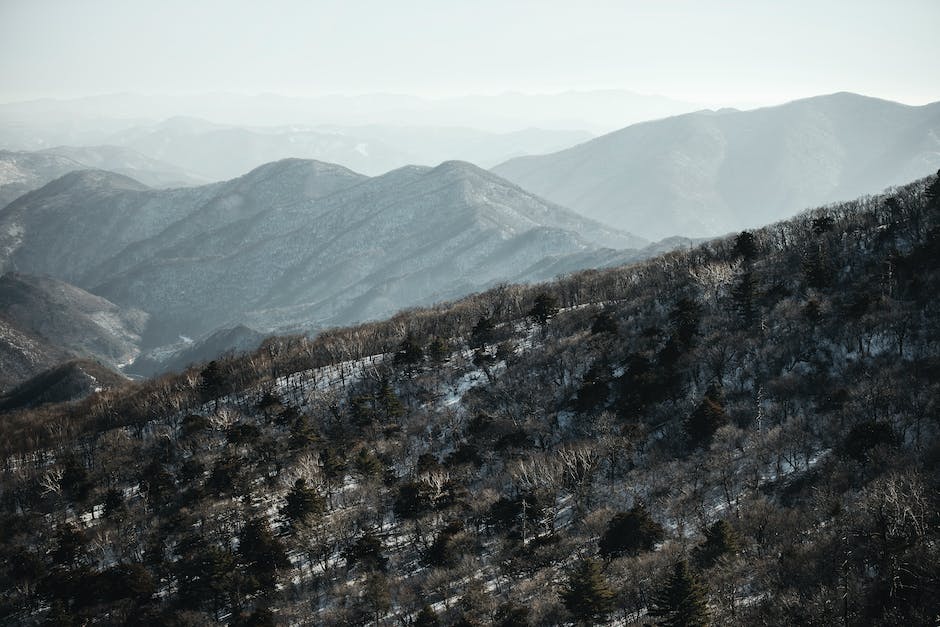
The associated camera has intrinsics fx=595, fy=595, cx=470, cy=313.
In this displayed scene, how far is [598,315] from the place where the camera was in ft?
207

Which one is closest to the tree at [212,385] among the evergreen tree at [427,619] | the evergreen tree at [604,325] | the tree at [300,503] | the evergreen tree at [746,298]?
the tree at [300,503]

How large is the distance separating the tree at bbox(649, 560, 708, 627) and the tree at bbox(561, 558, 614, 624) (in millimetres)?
3774

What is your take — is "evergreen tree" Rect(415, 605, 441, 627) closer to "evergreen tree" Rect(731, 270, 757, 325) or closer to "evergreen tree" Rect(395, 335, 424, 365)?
"evergreen tree" Rect(395, 335, 424, 365)

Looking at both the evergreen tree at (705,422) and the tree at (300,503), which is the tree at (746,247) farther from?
the tree at (300,503)

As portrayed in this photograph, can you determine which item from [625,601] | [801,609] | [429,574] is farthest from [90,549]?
[801,609]

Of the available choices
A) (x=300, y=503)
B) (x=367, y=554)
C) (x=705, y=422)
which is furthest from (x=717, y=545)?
(x=300, y=503)

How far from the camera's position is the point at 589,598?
29.9 meters

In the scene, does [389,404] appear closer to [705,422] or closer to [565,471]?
[565,471]

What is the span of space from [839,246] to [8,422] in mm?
103757

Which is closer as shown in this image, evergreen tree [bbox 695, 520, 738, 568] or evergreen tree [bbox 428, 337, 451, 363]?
evergreen tree [bbox 695, 520, 738, 568]

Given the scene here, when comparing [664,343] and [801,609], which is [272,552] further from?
[664,343]

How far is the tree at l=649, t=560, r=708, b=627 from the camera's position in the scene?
25672mm

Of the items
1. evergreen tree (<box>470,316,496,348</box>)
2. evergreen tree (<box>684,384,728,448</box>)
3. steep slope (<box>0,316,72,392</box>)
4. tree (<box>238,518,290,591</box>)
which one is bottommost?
steep slope (<box>0,316,72,392</box>)

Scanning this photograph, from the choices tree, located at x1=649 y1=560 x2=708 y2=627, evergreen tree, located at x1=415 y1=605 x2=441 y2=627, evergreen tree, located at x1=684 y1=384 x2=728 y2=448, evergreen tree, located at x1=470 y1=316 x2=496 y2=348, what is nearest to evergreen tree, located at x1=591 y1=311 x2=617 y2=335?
evergreen tree, located at x1=470 y1=316 x2=496 y2=348
